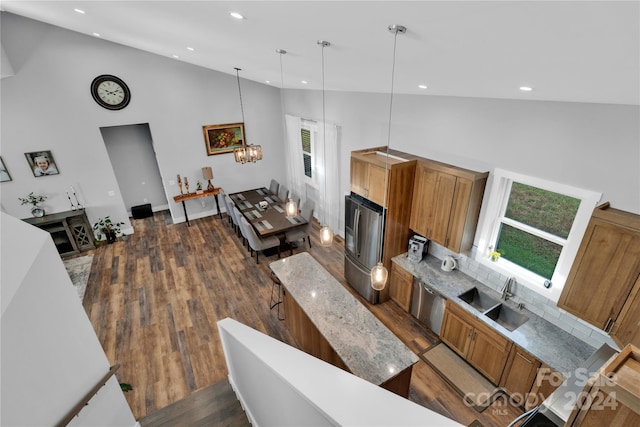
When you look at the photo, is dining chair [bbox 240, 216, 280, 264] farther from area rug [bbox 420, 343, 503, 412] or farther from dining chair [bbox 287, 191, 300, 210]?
area rug [bbox 420, 343, 503, 412]

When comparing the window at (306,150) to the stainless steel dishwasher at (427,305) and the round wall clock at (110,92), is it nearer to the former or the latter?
the round wall clock at (110,92)

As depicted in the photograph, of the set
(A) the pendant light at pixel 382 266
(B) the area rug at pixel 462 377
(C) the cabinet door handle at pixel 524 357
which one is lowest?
(B) the area rug at pixel 462 377

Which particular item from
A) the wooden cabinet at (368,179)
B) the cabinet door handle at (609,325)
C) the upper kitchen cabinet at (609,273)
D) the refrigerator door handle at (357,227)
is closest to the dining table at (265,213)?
the refrigerator door handle at (357,227)

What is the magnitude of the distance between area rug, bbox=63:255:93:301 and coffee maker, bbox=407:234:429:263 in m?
5.71

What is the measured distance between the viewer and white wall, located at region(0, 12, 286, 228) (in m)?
5.73

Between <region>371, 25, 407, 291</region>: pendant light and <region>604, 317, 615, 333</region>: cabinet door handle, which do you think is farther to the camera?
<region>604, 317, 615, 333</region>: cabinet door handle

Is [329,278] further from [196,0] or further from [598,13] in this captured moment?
[598,13]

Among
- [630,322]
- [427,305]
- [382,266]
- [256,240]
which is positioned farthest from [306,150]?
[630,322]

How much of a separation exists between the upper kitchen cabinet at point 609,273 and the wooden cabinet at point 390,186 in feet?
6.69

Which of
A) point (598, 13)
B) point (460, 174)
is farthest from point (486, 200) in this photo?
point (598, 13)

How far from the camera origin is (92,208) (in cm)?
690

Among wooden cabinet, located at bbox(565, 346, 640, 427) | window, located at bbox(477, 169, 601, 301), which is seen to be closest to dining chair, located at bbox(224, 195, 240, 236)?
window, located at bbox(477, 169, 601, 301)

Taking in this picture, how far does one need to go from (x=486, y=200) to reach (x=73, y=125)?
25.4 feet

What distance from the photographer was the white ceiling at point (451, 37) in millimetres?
1231
